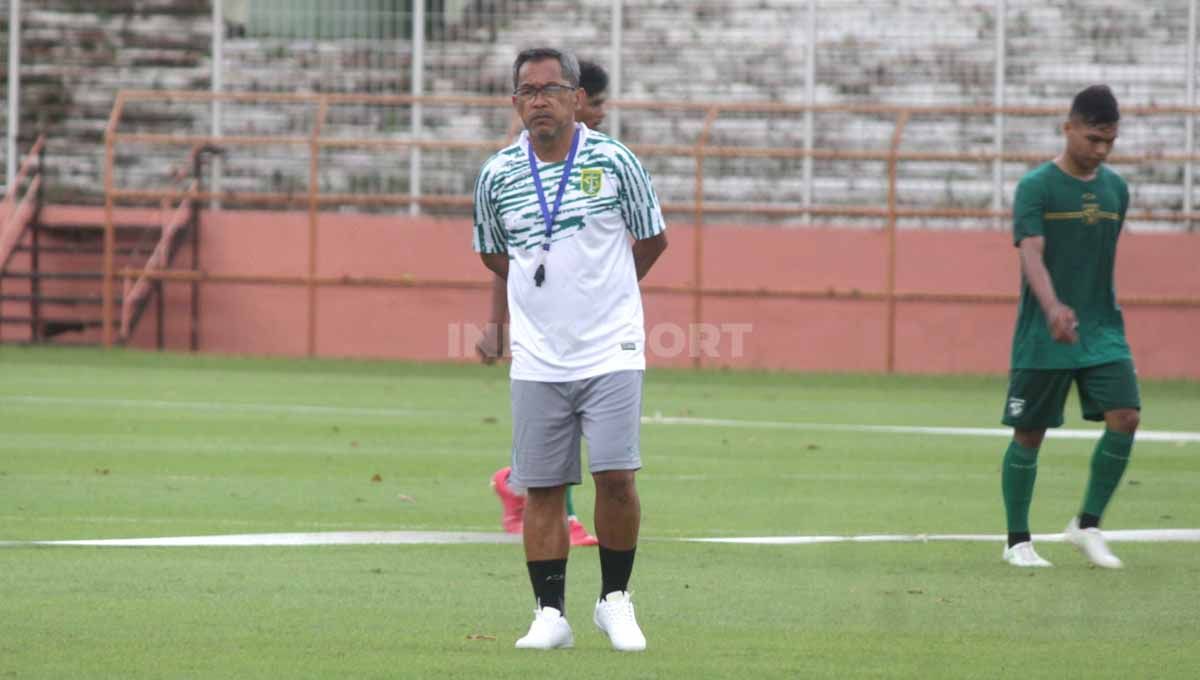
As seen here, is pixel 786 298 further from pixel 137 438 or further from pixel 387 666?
pixel 387 666

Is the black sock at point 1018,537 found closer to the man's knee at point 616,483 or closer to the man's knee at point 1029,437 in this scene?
the man's knee at point 1029,437

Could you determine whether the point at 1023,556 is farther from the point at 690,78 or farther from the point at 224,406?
the point at 690,78

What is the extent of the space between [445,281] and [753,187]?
406 cm

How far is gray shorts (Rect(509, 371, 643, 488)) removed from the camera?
766 centimetres

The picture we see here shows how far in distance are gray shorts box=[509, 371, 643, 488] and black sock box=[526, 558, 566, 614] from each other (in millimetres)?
268

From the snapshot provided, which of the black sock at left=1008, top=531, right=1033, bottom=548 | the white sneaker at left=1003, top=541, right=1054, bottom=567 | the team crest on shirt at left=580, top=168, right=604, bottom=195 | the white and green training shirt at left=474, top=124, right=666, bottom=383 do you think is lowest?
the white sneaker at left=1003, top=541, right=1054, bottom=567

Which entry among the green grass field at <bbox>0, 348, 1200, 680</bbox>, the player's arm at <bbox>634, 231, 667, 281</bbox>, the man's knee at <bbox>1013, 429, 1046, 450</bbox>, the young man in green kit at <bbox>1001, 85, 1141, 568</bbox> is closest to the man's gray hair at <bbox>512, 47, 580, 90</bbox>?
the player's arm at <bbox>634, 231, 667, 281</bbox>

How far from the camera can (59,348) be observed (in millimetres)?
30125

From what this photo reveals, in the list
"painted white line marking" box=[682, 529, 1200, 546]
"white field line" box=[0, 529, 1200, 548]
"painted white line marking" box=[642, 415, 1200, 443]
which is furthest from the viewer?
"painted white line marking" box=[642, 415, 1200, 443]

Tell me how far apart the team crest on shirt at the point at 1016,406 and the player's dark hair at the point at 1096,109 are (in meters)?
1.26

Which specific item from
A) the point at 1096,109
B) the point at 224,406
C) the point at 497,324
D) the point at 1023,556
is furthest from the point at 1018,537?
the point at 224,406

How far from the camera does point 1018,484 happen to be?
10508 mm

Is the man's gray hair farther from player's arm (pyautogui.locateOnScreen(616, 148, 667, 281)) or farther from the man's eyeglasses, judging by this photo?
player's arm (pyautogui.locateOnScreen(616, 148, 667, 281))

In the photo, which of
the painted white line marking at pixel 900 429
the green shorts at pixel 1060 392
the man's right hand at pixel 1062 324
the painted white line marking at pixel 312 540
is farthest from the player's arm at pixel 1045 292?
the painted white line marking at pixel 900 429
